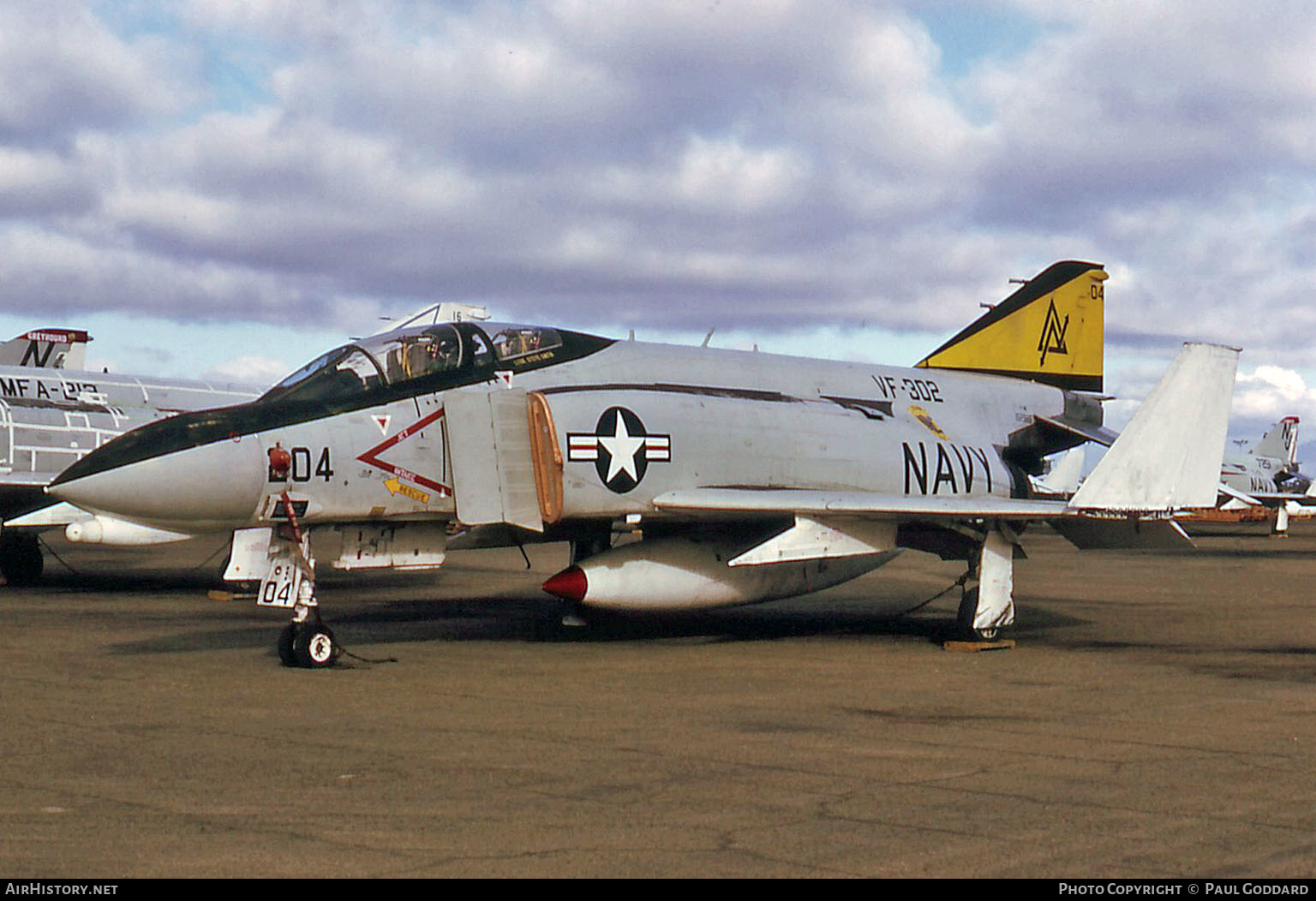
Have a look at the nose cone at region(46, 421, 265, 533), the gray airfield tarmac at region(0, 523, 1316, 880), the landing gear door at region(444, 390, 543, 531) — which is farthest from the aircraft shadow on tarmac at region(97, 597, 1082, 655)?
the nose cone at region(46, 421, 265, 533)

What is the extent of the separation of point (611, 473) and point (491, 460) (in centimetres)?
108

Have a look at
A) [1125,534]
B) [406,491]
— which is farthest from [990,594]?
[406,491]

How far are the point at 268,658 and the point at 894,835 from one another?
23.3ft

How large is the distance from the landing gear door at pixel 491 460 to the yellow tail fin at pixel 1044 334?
24.2ft

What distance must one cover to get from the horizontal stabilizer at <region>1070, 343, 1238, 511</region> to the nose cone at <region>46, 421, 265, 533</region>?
703 cm

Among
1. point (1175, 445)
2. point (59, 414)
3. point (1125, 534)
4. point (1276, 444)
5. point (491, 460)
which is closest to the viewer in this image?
point (491, 460)

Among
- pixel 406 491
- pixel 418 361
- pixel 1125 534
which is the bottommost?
pixel 1125 534

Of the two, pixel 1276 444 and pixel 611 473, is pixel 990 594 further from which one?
pixel 1276 444

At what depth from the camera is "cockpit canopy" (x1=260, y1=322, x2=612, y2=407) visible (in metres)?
11.3

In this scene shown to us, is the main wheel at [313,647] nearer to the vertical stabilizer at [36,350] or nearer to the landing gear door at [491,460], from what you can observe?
the landing gear door at [491,460]

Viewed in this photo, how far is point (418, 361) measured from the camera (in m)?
11.6

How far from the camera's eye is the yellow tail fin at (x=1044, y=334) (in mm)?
17453

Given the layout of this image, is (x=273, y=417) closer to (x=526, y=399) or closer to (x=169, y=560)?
(x=526, y=399)
